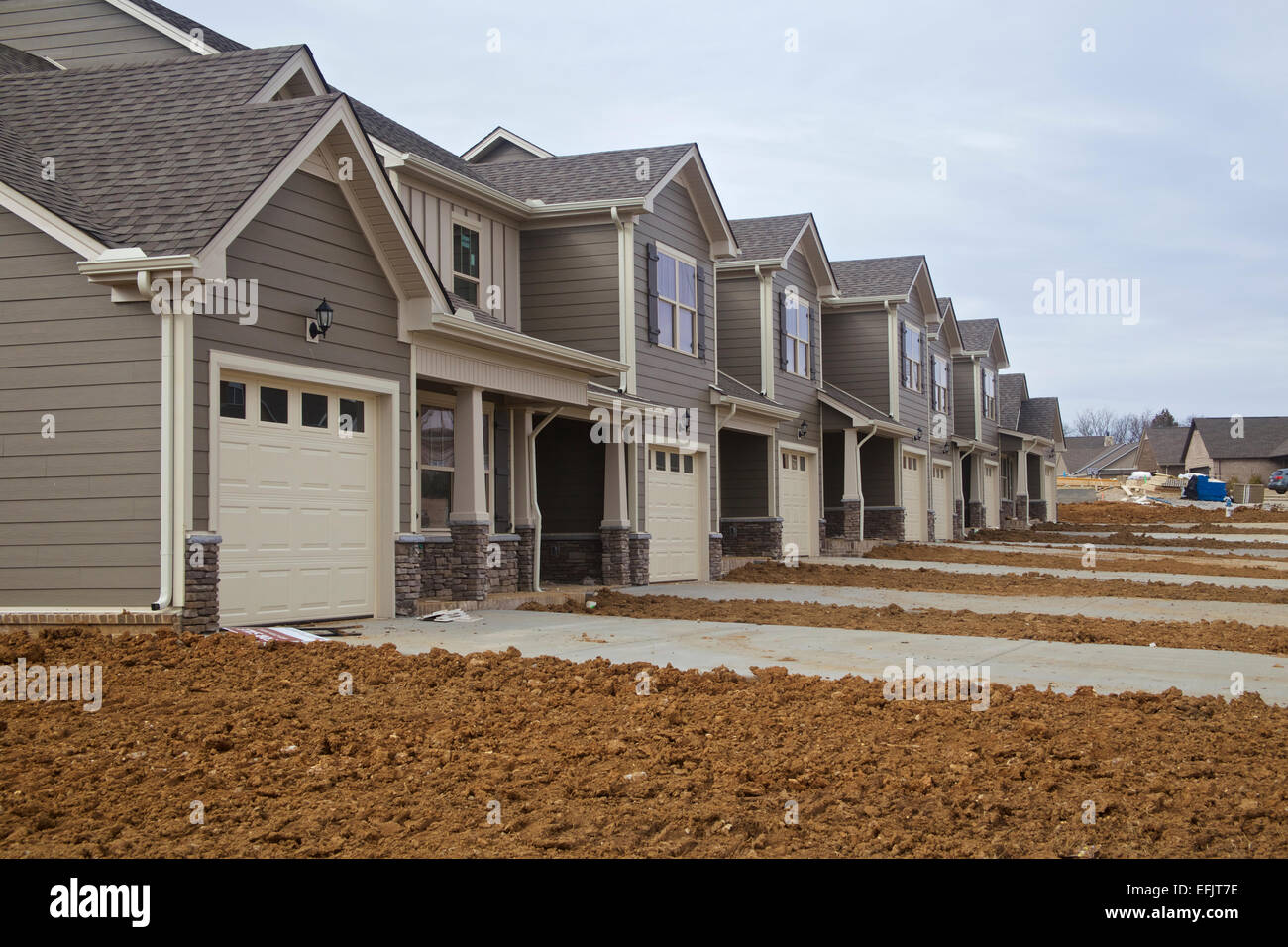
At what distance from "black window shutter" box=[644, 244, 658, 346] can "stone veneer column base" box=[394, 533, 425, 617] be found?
7.45 metres

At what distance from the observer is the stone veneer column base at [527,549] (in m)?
16.5

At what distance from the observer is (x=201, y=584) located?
991 centimetres

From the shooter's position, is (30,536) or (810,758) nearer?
(810,758)

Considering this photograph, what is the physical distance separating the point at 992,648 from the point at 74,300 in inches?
343

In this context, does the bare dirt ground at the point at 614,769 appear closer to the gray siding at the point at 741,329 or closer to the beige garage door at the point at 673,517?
the beige garage door at the point at 673,517

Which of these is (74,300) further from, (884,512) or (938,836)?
(884,512)

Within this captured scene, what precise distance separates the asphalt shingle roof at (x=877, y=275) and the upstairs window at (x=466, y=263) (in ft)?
48.4

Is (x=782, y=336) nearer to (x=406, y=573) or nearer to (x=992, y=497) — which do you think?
(x=406, y=573)

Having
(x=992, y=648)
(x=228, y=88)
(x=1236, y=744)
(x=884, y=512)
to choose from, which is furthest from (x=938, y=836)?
(x=884, y=512)

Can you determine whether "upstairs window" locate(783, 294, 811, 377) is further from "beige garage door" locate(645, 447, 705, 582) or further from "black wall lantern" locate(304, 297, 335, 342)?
"black wall lantern" locate(304, 297, 335, 342)

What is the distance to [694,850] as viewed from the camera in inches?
196

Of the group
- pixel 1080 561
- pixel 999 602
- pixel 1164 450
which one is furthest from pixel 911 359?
pixel 1164 450

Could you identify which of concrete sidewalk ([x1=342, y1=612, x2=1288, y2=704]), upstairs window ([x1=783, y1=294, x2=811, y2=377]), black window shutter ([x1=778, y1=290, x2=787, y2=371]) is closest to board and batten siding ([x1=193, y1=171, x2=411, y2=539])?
concrete sidewalk ([x1=342, y1=612, x2=1288, y2=704])

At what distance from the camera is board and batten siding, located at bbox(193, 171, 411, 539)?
1023 centimetres
